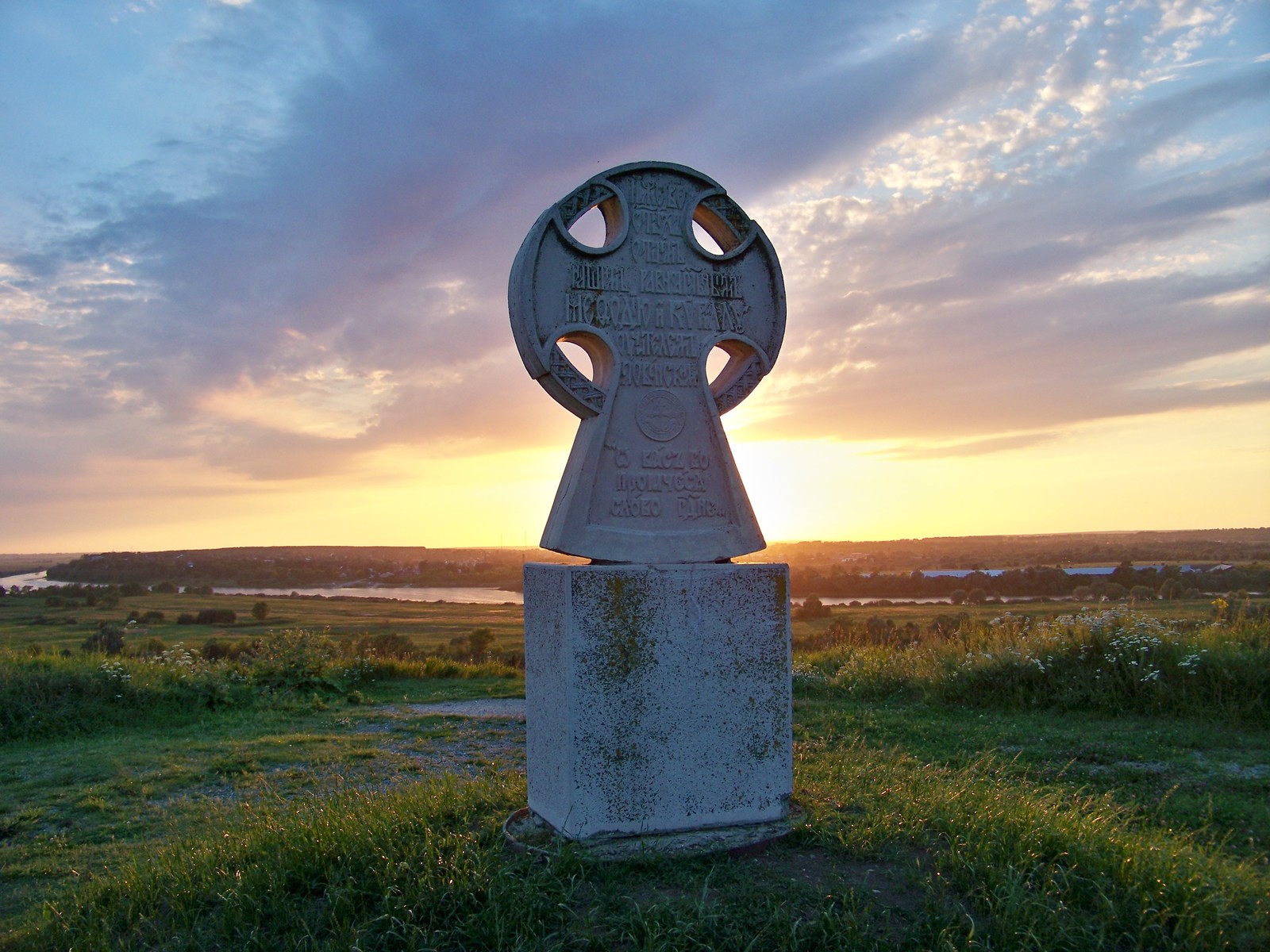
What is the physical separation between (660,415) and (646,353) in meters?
0.32

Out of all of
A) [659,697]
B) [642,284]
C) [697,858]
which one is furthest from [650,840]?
[642,284]

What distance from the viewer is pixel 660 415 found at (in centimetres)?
451

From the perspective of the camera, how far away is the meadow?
3.14m

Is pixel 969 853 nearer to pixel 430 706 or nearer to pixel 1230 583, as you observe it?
pixel 430 706

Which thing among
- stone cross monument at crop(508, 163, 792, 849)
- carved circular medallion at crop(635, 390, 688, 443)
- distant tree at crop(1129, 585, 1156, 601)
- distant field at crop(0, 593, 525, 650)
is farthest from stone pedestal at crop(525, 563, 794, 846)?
distant tree at crop(1129, 585, 1156, 601)

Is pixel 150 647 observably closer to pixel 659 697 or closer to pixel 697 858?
pixel 659 697

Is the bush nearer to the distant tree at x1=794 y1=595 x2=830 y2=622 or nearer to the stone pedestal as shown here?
the stone pedestal

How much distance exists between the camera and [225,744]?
7.79 metres

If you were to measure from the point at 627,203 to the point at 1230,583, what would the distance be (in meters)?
17.5

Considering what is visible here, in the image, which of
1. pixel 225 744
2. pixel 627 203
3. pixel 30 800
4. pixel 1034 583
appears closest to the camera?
pixel 627 203

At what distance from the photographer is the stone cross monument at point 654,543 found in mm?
4055

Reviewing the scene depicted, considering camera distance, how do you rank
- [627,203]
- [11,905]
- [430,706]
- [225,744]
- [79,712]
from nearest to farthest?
[11,905]
[627,203]
[225,744]
[79,712]
[430,706]

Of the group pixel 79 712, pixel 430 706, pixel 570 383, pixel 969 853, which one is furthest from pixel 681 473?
pixel 79 712

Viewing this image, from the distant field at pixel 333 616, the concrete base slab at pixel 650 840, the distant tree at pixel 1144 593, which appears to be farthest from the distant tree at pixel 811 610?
the concrete base slab at pixel 650 840
